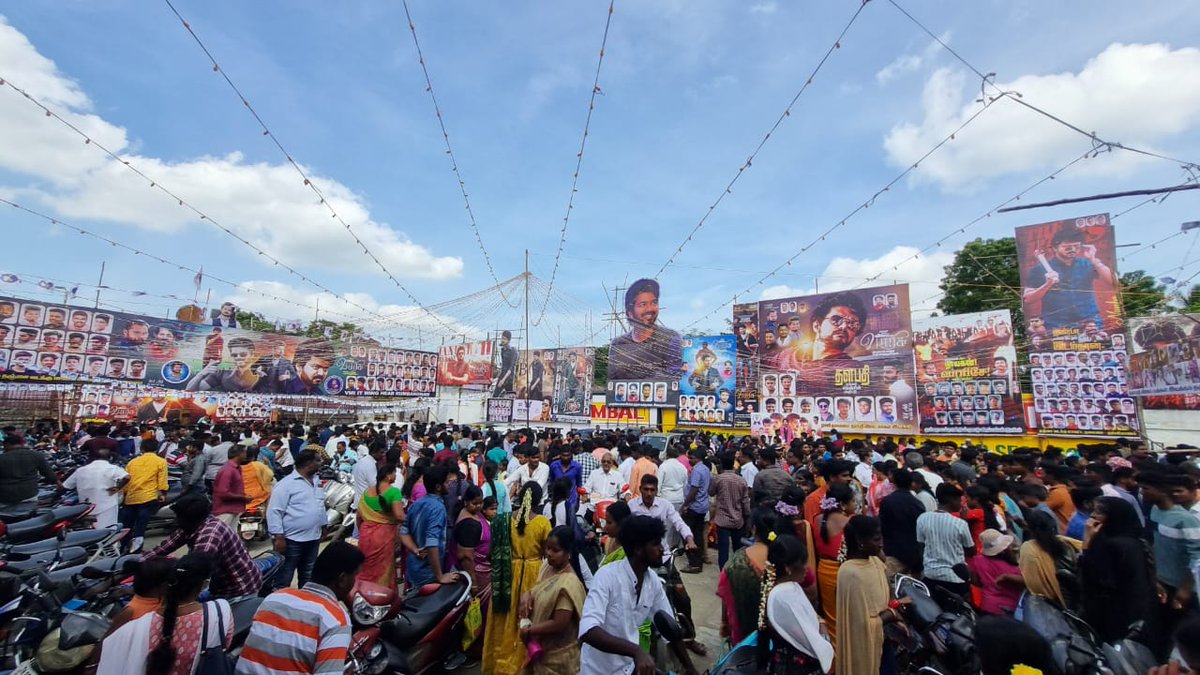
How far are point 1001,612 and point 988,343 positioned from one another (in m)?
17.4

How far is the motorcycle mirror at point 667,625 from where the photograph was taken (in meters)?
2.81

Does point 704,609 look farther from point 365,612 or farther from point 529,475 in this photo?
point 365,612

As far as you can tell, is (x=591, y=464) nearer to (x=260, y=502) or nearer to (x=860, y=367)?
(x=260, y=502)

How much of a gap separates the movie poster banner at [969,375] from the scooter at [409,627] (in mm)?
18941

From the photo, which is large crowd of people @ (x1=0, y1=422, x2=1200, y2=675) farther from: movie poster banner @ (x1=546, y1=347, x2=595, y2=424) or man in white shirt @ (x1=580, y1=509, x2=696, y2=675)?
movie poster banner @ (x1=546, y1=347, x2=595, y2=424)

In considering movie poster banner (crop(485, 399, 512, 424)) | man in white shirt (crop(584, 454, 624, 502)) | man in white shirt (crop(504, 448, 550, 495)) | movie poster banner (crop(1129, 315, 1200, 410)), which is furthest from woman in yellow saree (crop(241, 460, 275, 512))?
movie poster banner (crop(1129, 315, 1200, 410))

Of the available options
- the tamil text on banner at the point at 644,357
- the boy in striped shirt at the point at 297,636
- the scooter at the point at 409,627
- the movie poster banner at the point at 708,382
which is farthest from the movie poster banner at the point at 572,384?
the boy in striped shirt at the point at 297,636

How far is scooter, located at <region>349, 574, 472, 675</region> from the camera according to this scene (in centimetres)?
333

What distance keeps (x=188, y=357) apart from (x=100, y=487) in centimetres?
2013

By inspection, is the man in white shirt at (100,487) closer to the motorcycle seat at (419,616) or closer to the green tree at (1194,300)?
the motorcycle seat at (419,616)

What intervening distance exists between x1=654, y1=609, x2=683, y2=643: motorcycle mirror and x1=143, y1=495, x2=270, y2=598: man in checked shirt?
2.77 metres

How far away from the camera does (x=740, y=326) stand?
2366 cm

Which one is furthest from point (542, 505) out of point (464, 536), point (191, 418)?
point (191, 418)

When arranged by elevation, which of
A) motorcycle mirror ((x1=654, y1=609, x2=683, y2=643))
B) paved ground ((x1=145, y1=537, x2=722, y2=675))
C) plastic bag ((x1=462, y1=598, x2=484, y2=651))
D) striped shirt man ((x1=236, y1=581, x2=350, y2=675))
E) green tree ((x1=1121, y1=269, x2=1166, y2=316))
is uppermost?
green tree ((x1=1121, y1=269, x2=1166, y2=316))
